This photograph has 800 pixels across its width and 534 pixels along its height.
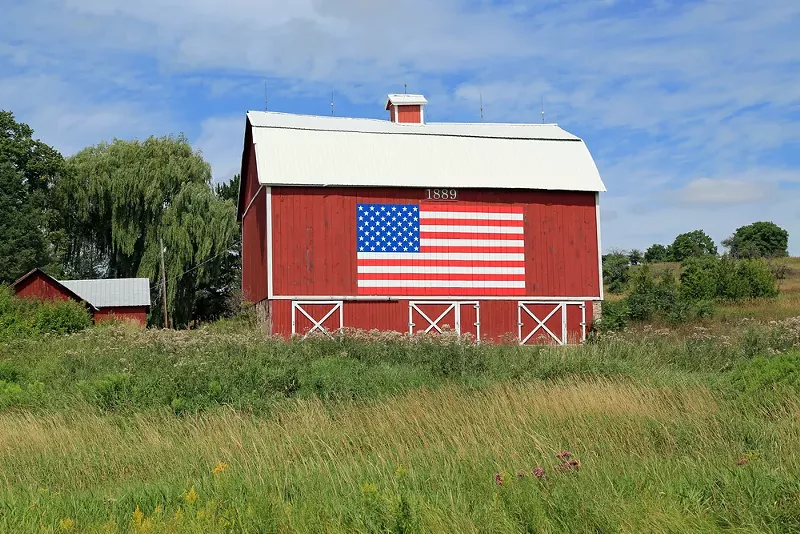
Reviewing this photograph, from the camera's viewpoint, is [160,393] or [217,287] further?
[217,287]

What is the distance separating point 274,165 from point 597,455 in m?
18.9

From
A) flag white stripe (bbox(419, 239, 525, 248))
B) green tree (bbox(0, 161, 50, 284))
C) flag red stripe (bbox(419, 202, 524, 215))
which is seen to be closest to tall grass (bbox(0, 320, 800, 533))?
flag white stripe (bbox(419, 239, 525, 248))

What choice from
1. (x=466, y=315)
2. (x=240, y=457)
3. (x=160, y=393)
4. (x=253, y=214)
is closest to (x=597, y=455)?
(x=240, y=457)

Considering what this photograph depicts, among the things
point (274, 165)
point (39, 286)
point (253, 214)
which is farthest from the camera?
point (39, 286)

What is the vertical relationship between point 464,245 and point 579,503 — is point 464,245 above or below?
above

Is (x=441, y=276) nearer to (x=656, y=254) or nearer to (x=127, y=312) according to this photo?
(x=127, y=312)

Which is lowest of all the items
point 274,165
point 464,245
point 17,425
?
point 17,425

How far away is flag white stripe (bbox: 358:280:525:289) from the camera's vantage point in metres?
25.4

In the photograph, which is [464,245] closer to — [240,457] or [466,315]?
[466,315]

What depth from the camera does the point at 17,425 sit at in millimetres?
11688

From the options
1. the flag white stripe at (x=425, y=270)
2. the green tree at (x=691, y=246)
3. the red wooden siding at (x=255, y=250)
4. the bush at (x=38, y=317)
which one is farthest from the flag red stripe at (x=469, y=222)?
the green tree at (x=691, y=246)

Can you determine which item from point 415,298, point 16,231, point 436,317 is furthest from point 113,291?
point 436,317

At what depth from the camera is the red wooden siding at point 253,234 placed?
87.0ft

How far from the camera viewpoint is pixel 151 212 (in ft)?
146
